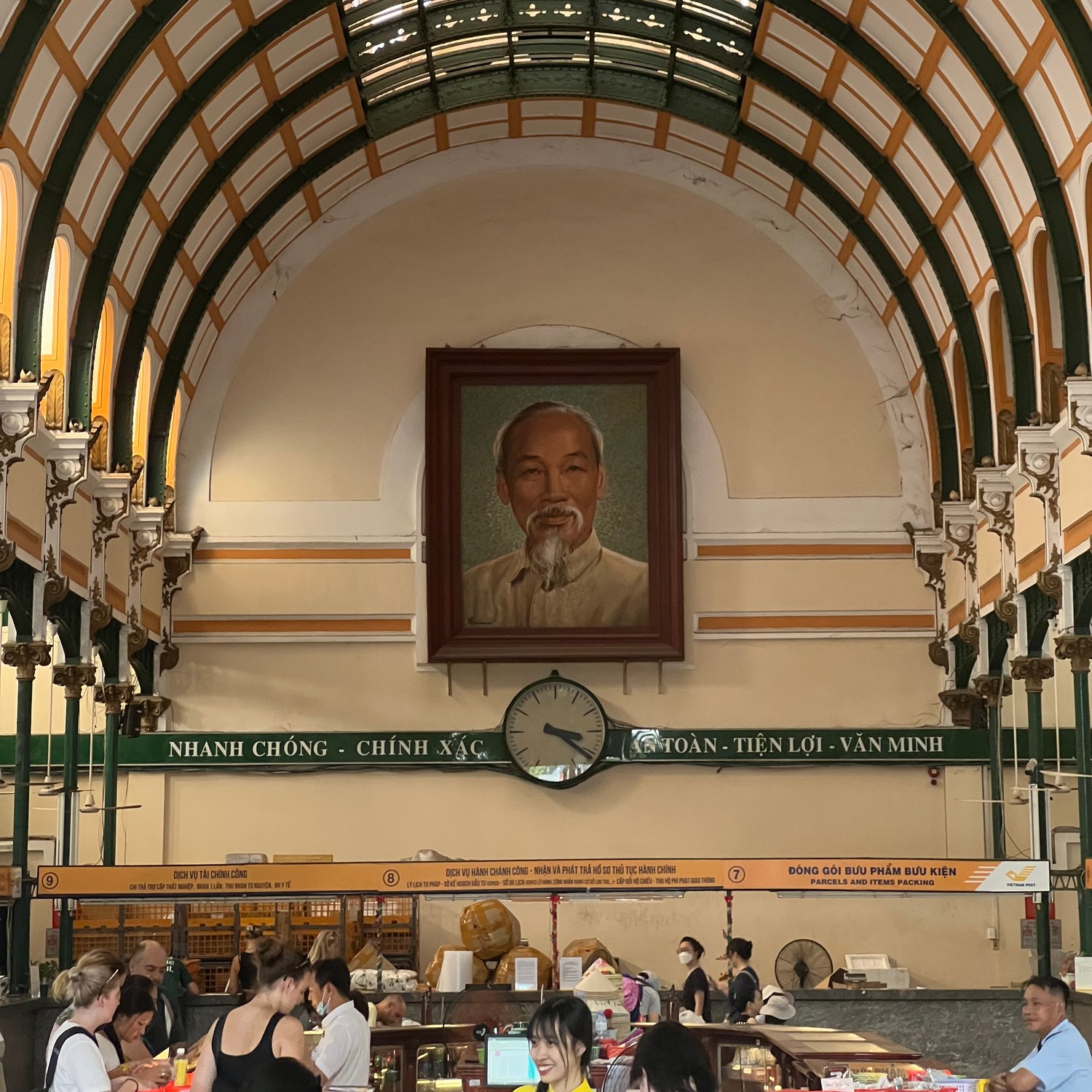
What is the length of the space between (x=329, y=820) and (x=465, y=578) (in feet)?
13.2

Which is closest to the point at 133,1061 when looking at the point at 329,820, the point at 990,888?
the point at 990,888

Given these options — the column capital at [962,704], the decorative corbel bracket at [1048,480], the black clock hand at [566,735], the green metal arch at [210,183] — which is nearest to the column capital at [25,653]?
the green metal arch at [210,183]

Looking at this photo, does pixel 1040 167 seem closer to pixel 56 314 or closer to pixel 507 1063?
pixel 56 314

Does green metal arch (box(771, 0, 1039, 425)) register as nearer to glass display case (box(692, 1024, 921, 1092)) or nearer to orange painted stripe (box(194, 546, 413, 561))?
glass display case (box(692, 1024, 921, 1092))

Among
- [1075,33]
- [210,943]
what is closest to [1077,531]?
[1075,33]

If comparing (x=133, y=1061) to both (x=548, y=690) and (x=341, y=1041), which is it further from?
(x=548, y=690)

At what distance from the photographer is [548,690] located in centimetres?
2541

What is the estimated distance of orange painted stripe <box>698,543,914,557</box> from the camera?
1024 inches

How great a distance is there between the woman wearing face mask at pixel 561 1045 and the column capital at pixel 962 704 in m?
19.0

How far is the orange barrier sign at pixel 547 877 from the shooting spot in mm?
17812

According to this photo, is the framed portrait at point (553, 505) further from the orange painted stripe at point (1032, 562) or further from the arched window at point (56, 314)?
the arched window at point (56, 314)

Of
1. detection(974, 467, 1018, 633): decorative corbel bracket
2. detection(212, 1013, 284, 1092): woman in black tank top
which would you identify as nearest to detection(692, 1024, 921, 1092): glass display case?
detection(212, 1013, 284, 1092): woman in black tank top

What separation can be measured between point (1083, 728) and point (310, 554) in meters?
11.7

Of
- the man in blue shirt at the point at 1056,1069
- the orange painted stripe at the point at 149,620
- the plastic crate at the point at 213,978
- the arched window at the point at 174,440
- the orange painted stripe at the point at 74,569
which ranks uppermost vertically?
the arched window at the point at 174,440
